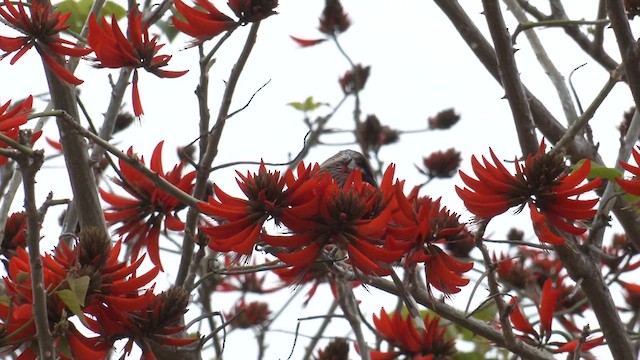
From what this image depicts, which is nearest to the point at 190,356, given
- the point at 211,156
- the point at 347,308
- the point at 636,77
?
the point at 211,156

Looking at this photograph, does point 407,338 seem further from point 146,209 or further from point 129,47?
point 129,47

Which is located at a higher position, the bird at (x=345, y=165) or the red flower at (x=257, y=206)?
the bird at (x=345, y=165)

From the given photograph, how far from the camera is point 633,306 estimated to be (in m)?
2.34

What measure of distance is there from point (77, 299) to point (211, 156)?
1.51ft

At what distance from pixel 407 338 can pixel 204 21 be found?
67 cm

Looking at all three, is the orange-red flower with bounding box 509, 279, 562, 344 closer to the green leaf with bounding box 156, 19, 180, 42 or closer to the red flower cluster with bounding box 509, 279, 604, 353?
the red flower cluster with bounding box 509, 279, 604, 353

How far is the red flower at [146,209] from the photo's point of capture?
4.62ft

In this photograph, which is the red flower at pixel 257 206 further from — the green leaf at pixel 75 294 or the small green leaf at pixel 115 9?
the small green leaf at pixel 115 9

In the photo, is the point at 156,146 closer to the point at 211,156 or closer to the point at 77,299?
the point at 211,156

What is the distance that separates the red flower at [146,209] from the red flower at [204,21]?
0.22 m

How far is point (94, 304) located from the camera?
1047 millimetres

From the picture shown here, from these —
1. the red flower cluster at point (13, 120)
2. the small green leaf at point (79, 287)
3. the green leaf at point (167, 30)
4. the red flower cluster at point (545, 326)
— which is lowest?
the small green leaf at point (79, 287)

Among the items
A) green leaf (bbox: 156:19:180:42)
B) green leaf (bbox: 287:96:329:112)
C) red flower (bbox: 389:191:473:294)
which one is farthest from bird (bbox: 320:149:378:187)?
green leaf (bbox: 287:96:329:112)

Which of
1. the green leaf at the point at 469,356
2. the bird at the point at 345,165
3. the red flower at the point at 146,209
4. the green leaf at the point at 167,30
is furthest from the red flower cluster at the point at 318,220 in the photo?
the green leaf at the point at 167,30
